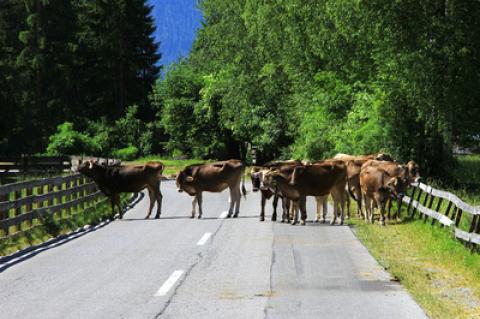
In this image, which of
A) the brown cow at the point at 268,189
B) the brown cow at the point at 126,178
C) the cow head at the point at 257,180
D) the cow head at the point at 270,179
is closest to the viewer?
the cow head at the point at 270,179

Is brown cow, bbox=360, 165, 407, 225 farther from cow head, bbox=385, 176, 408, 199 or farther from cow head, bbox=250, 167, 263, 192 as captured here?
cow head, bbox=250, 167, 263, 192

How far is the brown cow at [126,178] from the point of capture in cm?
2358

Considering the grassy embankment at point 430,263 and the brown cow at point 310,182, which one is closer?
the grassy embankment at point 430,263

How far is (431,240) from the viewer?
16.4 meters

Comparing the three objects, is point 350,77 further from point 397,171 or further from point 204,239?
point 204,239

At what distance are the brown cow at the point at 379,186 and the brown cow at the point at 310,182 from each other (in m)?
0.62

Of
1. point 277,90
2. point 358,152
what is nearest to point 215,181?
point 358,152

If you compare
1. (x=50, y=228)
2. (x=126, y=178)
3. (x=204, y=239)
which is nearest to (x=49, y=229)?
(x=50, y=228)

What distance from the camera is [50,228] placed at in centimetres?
1902

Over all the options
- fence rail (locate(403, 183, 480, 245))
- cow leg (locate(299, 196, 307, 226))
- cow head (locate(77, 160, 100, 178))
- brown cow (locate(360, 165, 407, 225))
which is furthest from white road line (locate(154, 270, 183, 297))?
cow head (locate(77, 160, 100, 178))

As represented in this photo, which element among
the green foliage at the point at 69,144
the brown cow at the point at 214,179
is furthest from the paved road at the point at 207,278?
the green foliage at the point at 69,144

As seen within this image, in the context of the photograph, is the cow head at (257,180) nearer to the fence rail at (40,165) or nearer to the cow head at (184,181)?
the cow head at (184,181)

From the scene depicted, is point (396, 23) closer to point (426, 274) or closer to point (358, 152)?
point (358, 152)

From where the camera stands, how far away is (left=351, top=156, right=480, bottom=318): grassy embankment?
401 inches
